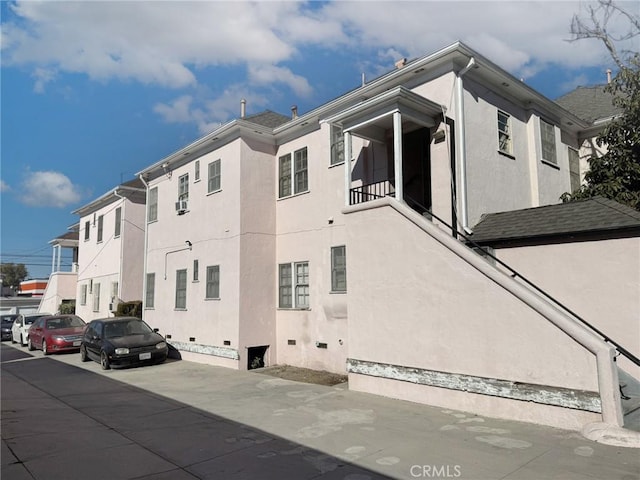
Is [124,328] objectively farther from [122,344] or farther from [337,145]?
[337,145]

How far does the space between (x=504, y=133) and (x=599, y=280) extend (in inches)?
187

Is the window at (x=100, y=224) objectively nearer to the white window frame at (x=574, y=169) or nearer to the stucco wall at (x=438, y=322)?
the stucco wall at (x=438, y=322)

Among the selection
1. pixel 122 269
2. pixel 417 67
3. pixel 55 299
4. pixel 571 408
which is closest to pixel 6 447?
pixel 571 408

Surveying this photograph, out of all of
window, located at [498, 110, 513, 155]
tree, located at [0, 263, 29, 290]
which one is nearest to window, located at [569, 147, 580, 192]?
window, located at [498, 110, 513, 155]

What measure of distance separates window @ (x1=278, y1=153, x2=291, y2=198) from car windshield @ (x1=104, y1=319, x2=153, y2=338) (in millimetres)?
6274

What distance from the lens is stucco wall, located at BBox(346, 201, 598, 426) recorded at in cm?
644

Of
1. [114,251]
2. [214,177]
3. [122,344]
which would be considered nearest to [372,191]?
[214,177]

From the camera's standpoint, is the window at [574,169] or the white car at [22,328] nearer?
the window at [574,169]

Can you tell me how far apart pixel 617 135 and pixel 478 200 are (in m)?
4.76

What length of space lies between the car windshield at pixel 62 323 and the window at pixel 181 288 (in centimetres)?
628

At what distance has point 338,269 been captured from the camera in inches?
476

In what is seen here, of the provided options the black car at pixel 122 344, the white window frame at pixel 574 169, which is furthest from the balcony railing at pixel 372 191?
the black car at pixel 122 344

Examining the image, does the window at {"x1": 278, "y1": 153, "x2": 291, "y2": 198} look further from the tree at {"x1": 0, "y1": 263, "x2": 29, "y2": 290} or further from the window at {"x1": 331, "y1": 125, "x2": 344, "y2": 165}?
the tree at {"x1": 0, "y1": 263, "x2": 29, "y2": 290}

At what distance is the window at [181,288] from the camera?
16.0 meters
